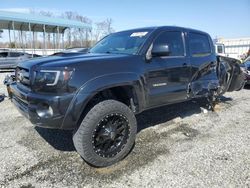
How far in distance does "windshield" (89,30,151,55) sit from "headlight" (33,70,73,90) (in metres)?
1.36

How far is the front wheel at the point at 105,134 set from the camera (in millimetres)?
3545

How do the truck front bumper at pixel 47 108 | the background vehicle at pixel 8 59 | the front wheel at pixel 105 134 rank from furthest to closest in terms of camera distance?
the background vehicle at pixel 8 59, the front wheel at pixel 105 134, the truck front bumper at pixel 47 108

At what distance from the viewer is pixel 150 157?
4.04 m

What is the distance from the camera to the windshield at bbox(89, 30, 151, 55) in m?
4.51

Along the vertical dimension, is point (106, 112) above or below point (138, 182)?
above

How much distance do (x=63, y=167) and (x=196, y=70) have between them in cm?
318

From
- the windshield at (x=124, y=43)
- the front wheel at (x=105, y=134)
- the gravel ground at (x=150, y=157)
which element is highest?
the windshield at (x=124, y=43)

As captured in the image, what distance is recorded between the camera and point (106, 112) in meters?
3.67

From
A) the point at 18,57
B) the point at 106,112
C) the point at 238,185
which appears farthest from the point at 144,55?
the point at 18,57

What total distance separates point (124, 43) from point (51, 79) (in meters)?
1.84

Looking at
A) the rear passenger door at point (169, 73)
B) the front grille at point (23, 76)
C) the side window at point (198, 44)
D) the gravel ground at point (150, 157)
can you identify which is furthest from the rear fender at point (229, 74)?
the front grille at point (23, 76)

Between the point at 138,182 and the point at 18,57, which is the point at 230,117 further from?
the point at 18,57

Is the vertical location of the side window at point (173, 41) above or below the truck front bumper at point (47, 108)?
above

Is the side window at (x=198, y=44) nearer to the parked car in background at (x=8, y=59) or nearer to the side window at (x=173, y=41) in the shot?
the side window at (x=173, y=41)
